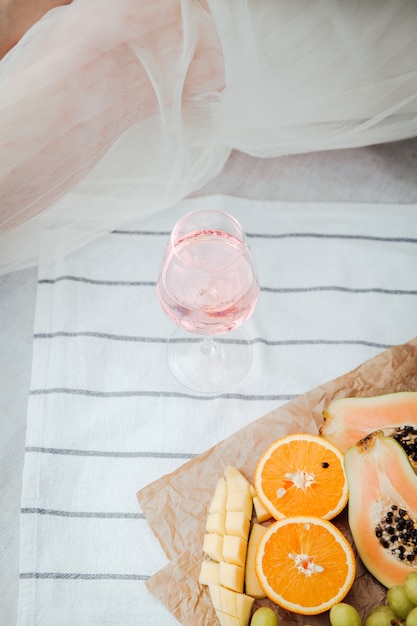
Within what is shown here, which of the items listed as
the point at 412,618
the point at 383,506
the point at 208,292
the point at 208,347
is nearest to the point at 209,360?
the point at 208,347

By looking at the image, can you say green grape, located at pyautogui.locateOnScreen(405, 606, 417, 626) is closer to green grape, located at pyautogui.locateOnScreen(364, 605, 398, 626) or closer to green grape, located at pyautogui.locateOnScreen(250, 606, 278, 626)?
green grape, located at pyautogui.locateOnScreen(364, 605, 398, 626)

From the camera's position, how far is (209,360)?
107cm

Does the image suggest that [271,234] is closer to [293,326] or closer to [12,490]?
[293,326]

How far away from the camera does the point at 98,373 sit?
1041 millimetres

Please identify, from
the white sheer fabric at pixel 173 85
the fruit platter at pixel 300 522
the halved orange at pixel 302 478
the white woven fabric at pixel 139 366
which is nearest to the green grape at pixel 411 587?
the fruit platter at pixel 300 522

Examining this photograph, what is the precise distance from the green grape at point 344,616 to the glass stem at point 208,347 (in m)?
0.43

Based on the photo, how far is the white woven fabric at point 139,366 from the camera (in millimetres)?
909

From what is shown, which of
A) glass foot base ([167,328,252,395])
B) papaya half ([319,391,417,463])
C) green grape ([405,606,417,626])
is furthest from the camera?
glass foot base ([167,328,252,395])

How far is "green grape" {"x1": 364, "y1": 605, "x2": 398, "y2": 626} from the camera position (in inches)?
29.2

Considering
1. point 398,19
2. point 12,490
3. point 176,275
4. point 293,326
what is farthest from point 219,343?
point 398,19

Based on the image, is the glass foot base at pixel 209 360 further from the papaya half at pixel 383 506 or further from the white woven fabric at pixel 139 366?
the papaya half at pixel 383 506

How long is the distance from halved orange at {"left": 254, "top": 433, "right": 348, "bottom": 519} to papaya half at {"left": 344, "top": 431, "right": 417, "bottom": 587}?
3 centimetres

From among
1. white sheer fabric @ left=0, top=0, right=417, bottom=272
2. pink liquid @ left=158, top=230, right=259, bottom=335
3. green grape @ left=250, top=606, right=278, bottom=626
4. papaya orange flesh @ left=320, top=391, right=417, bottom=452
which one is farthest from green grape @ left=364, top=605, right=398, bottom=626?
white sheer fabric @ left=0, top=0, right=417, bottom=272

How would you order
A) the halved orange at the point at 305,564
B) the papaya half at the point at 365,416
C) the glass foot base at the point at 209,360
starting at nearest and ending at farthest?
1. the halved orange at the point at 305,564
2. the papaya half at the point at 365,416
3. the glass foot base at the point at 209,360
